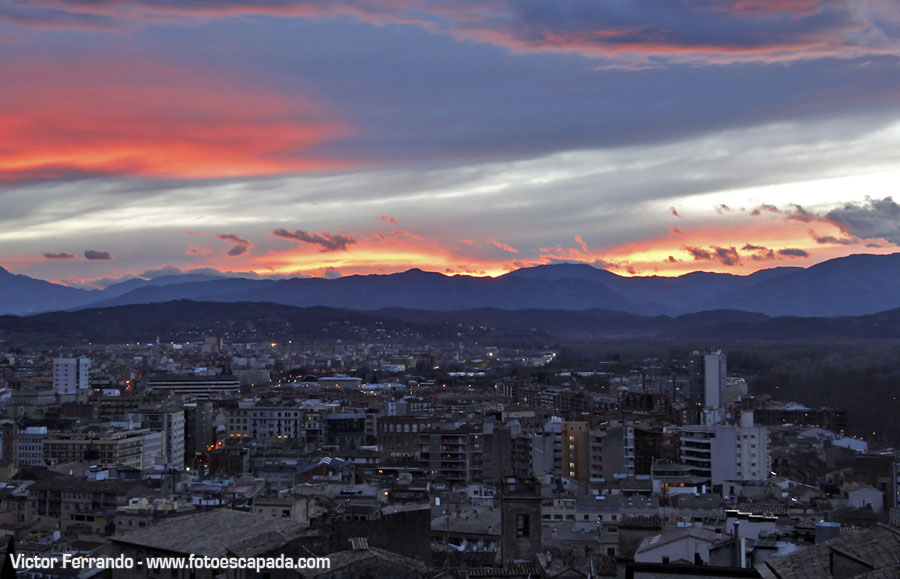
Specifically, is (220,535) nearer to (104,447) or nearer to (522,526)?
(522,526)

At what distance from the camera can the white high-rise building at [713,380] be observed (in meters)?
106

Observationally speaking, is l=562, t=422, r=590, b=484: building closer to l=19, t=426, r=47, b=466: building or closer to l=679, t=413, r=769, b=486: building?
l=679, t=413, r=769, b=486: building

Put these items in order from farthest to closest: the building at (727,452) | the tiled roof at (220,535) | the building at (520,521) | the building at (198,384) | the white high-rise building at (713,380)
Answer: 1. the building at (198,384)
2. the white high-rise building at (713,380)
3. the building at (727,452)
4. the building at (520,521)
5. the tiled roof at (220,535)

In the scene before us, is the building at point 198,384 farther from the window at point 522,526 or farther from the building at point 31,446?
the window at point 522,526

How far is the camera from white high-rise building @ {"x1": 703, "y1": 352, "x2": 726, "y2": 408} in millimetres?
105562

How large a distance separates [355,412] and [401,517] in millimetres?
66976

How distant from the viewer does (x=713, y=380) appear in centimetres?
10831

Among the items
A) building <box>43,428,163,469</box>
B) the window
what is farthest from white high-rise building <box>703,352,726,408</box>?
the window

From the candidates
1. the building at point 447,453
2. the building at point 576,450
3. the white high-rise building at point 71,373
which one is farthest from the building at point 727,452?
the white high-rise building at point 71,373

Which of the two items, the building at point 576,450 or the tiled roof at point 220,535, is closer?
the tiled roof at point 220,535

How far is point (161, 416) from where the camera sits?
78.5 meters

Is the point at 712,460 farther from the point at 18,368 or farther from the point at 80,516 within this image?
the point at 18,368

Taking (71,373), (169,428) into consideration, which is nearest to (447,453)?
(169,428)

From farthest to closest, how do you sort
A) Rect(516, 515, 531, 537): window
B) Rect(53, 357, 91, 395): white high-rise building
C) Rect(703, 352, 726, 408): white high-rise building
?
Rect(53, 357, 91, 395): white high-rise building, Rect(703, 352, 726, 408): white high-rise building, Rect(516, 515, 531, 537): window
